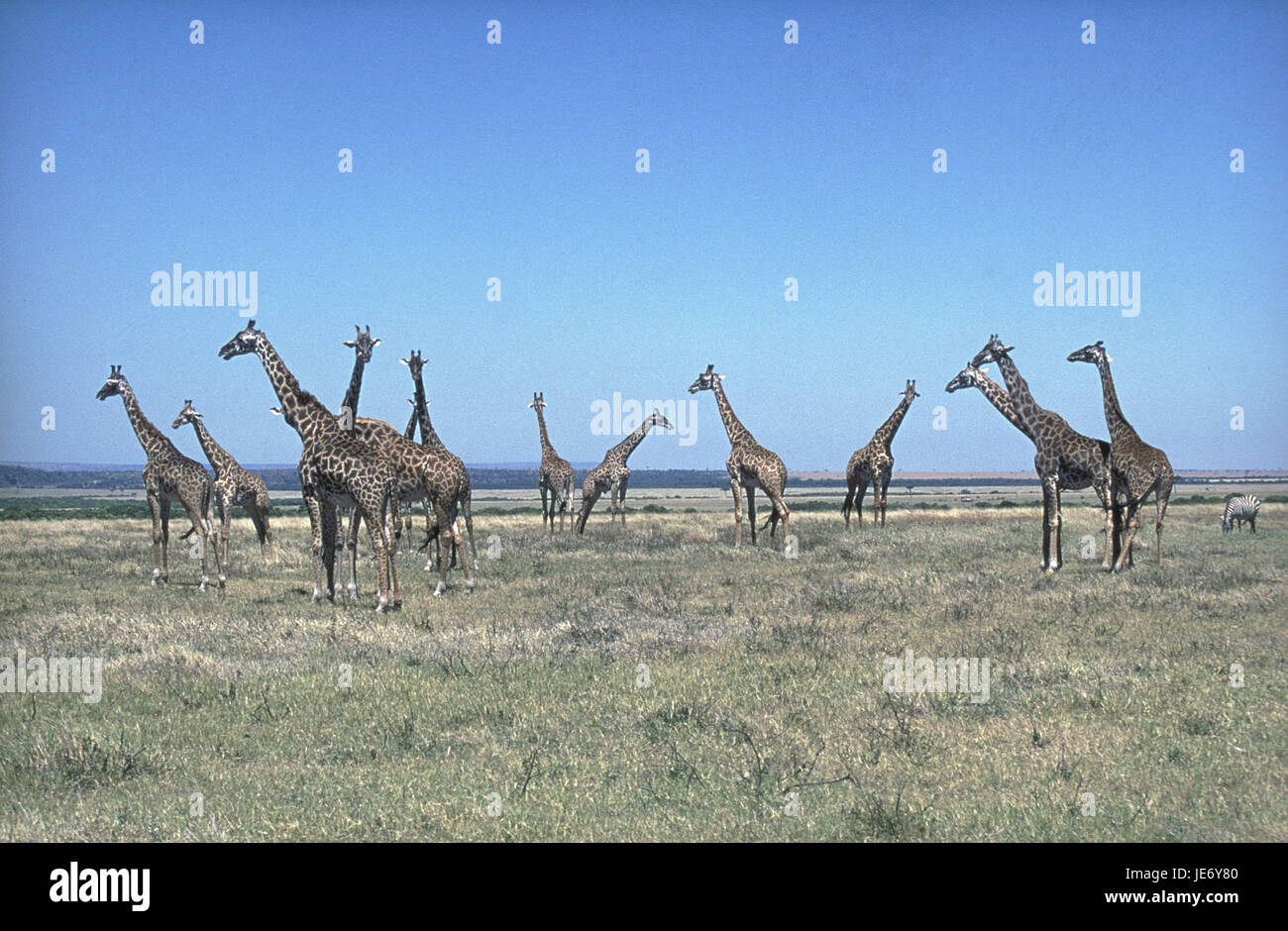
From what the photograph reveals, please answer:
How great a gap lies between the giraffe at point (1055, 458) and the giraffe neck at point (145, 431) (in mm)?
14796

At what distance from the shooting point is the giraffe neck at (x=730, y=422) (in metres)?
25.6

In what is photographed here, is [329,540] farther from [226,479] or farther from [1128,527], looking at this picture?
[1128,527]

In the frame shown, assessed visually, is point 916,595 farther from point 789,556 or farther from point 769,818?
point 769,818

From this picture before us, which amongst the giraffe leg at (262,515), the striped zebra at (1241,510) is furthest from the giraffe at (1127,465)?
the giraffe leg at (262,515)

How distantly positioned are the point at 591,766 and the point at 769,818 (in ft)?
5.07

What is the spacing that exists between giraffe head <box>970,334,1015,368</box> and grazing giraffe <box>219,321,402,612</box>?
11.0 m

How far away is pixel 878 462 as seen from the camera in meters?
29.1

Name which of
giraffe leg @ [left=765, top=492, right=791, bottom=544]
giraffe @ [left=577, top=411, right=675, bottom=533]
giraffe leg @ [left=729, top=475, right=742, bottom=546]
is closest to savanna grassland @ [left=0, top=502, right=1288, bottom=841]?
giraffe leg @ [left=765, top=492, right=791, bottom=544]

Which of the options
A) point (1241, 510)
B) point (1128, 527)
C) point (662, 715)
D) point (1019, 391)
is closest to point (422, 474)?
point (662, 715)

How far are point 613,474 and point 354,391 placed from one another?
514 inches

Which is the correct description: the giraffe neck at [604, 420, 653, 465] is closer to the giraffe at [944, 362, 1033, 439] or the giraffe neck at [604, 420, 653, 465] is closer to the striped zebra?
the giraffe at [944, 362, 1033, 439]

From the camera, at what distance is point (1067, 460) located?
18312 mm

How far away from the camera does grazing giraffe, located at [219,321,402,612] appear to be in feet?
47.2
